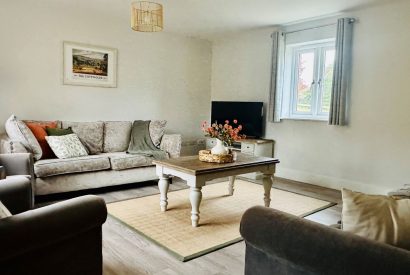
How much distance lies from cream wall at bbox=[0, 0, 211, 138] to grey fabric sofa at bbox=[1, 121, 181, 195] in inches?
17.2

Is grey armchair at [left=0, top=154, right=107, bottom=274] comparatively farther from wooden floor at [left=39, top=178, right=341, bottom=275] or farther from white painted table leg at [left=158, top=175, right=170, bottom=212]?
white painted table leg at [left=158, top=175, right=170, bottom=212]

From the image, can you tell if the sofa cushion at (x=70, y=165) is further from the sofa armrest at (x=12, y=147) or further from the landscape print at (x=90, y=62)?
the landscape print at (x=90, y=62)

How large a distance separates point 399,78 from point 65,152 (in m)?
A: 4.18

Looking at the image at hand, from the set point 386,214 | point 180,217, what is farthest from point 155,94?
point 386,214

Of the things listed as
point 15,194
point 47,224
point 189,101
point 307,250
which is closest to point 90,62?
point 189,101

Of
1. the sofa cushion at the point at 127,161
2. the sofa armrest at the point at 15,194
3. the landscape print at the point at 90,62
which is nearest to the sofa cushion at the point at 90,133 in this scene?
the sofa cushion at the point at 127,161

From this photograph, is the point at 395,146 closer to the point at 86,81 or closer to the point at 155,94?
the point at 155,94

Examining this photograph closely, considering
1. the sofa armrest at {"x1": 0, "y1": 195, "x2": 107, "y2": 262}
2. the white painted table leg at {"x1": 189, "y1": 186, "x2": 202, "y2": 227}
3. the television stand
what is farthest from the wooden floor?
the television stand

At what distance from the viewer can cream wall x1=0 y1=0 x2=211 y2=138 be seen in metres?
4.09

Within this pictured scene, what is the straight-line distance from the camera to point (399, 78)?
3.82 metres

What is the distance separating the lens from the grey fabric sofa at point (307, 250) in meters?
1.02

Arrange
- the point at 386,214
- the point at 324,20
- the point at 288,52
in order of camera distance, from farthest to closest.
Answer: the point at 288,52
the point at 324,20
the point at 386,214

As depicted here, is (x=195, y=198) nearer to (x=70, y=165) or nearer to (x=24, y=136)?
(x=70, y=165)

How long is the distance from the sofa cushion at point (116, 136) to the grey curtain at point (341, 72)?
299 centimetres
